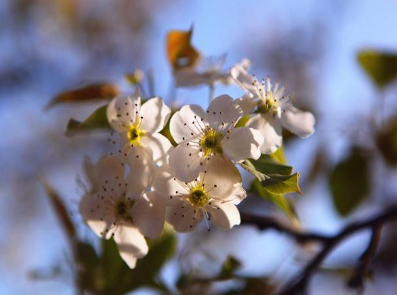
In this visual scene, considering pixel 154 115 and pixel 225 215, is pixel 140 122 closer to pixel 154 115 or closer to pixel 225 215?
pixel 154 115

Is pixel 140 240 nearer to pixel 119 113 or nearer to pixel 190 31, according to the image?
pixel 119 113

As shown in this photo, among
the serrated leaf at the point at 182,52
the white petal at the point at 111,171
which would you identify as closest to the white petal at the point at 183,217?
the white petal at the point at 111,171

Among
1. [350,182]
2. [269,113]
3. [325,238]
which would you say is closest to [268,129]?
[269,113]

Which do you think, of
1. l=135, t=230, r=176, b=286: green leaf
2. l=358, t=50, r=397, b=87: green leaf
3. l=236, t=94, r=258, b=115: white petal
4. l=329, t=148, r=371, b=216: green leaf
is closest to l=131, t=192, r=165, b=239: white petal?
l=236, t=94, r=258, b=115: white petal

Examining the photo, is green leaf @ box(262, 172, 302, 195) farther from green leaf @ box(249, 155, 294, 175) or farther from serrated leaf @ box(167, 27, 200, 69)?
serrated leaf @ box(167, 27, 200, 69)

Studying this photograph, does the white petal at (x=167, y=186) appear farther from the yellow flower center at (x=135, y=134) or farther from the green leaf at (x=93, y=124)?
the green leaf at (x=93, y=124)
